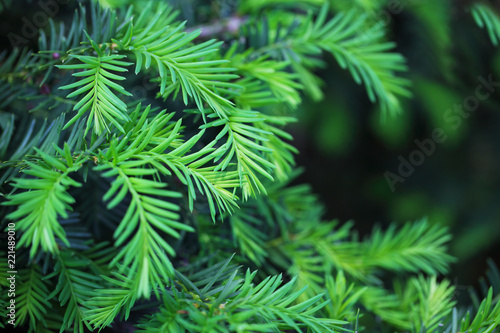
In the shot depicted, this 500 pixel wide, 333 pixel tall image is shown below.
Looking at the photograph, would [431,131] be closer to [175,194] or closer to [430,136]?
[430,136]

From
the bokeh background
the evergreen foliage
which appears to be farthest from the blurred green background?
the evergreen foliage

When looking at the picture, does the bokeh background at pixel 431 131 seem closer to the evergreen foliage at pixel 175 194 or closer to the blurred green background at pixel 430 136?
the blurred green background at pixel 430 136

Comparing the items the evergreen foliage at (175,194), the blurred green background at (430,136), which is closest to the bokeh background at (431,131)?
the blurred green background at (430,136)

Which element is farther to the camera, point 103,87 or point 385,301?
point 385,301

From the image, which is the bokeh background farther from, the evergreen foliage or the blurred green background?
the evergreen foliage

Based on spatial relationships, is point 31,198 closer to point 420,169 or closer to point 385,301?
point 385,301

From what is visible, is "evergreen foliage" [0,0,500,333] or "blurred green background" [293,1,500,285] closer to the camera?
"evergreen foliage" [0,0,500,333]

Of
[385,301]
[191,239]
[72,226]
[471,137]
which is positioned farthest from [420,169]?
[72,226]
